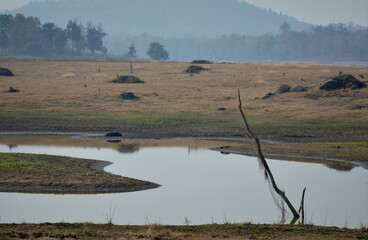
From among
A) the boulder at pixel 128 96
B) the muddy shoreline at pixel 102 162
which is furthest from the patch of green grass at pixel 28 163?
the boulder at pixel 128 96

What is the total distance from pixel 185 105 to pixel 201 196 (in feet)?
123

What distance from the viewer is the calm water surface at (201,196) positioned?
27.0 m

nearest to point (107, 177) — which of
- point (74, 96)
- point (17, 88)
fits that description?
point (74, 96)

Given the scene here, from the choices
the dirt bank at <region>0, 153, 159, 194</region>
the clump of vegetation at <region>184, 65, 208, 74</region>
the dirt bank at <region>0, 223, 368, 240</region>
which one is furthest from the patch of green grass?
the clump of vegetation at <region>184, 65, 208, 74</region>

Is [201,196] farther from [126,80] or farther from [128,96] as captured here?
[126,80]

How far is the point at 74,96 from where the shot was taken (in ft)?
235

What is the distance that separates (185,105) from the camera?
68.2 meters

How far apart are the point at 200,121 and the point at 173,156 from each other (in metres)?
14.7

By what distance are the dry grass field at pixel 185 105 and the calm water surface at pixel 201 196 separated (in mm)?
12287

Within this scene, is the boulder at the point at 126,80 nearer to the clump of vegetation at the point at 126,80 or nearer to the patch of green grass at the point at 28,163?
the clump of vegetation at the point at 126,80

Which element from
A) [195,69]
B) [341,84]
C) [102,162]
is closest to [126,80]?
[195,69]

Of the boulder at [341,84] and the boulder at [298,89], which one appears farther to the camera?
the boulder at [298,89]

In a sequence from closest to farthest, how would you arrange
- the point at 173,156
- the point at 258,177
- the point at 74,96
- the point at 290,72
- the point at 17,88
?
1. the point at 258,177
2. the point at 173,156
3. the point at 74,96
4. the point at 17,88
5. the point at 290,72

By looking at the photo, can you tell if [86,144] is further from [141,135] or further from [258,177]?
[258,177]
